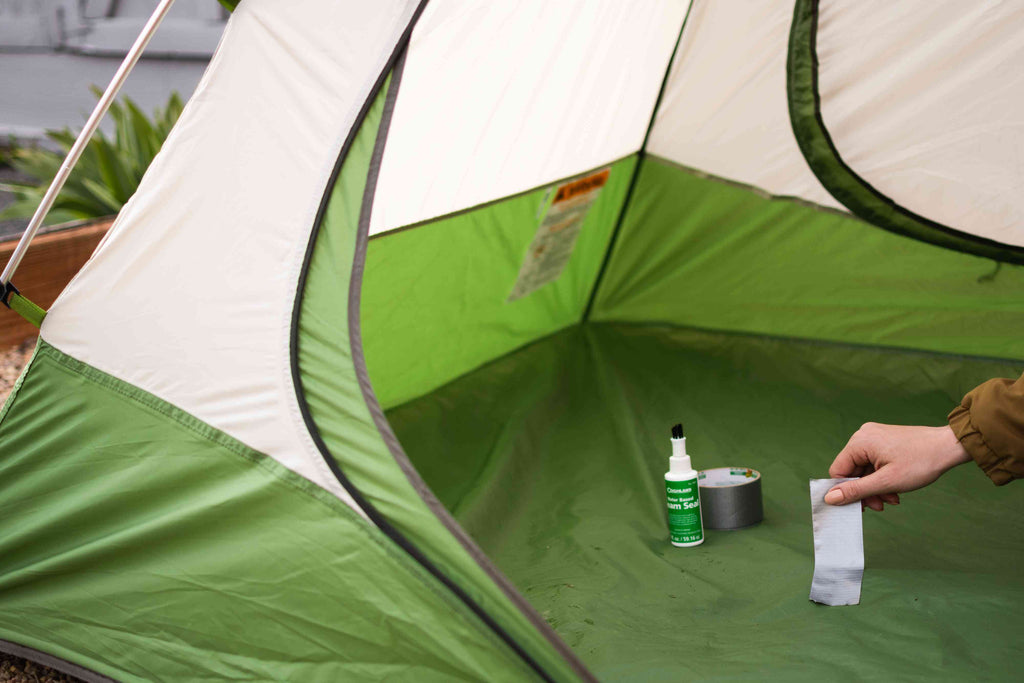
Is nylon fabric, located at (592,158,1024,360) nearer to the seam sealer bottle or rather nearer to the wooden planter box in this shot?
the seam sealer bottle

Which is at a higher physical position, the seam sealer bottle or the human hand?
the human hand

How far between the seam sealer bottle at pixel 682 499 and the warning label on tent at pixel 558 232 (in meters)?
0.76

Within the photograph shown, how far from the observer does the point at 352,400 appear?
108 cm

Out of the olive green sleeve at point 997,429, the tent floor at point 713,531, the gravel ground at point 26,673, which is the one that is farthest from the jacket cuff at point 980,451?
the gravel ground at point 26,673

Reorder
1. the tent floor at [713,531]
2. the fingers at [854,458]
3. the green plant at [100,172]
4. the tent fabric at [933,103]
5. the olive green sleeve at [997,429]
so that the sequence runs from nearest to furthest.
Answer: the olive green sleeve at [997,429]
the fingers at [854,458]
the tent floor at [713,531]
the tent fabric at [933,103]
the green plant at [100,172]

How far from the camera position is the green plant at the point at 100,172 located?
10.2ft

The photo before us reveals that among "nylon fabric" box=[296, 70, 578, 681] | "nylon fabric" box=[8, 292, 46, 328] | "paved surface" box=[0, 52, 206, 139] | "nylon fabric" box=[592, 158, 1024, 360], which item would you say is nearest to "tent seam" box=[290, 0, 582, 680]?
"nylon fabric" box=[296, 70, 578, 681]

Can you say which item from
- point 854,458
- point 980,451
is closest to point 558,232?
point 854,458

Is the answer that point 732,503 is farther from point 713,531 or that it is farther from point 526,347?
point 526,347

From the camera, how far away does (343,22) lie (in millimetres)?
1142

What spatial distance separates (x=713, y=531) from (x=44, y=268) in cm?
183

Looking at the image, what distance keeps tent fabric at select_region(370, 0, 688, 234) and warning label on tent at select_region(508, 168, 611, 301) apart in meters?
0.05

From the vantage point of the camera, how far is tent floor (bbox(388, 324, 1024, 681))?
114 centimetres

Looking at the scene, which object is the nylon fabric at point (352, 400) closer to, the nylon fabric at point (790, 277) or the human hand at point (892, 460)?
the human hand at point (892, 460)
